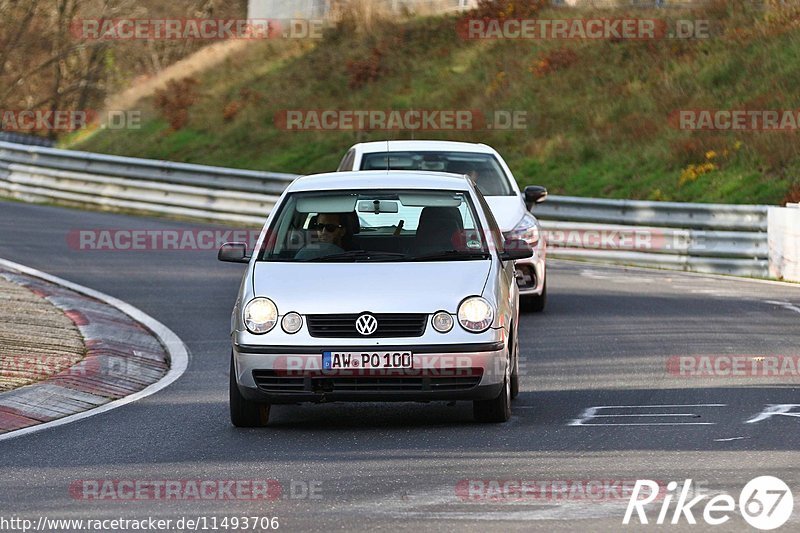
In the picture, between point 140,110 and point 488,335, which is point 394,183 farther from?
point 140,110

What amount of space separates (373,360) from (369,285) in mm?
524

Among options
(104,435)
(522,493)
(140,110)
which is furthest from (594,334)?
(140,110)

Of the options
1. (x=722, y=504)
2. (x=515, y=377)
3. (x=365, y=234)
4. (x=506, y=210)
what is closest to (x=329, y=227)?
(x=365, y=234)

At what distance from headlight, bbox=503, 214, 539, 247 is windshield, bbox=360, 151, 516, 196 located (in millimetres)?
613

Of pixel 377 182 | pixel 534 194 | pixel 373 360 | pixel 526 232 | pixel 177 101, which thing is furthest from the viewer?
pixel 177 101

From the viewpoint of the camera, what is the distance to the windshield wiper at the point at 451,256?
10.1 metres

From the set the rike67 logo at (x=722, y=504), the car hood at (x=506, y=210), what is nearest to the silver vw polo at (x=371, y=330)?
the rike67 logo at (x=722, y=504)

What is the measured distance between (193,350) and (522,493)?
7.19m

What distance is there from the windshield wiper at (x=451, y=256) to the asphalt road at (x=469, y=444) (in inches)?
40.7

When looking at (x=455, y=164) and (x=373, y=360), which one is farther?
(x=455, y=164)

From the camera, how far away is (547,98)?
36.3 meters

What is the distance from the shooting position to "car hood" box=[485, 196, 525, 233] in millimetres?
15680

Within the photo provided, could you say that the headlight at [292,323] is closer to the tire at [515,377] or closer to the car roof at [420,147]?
the tire at [515,377]

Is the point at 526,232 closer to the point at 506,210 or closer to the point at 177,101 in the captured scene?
the point at 506,210
